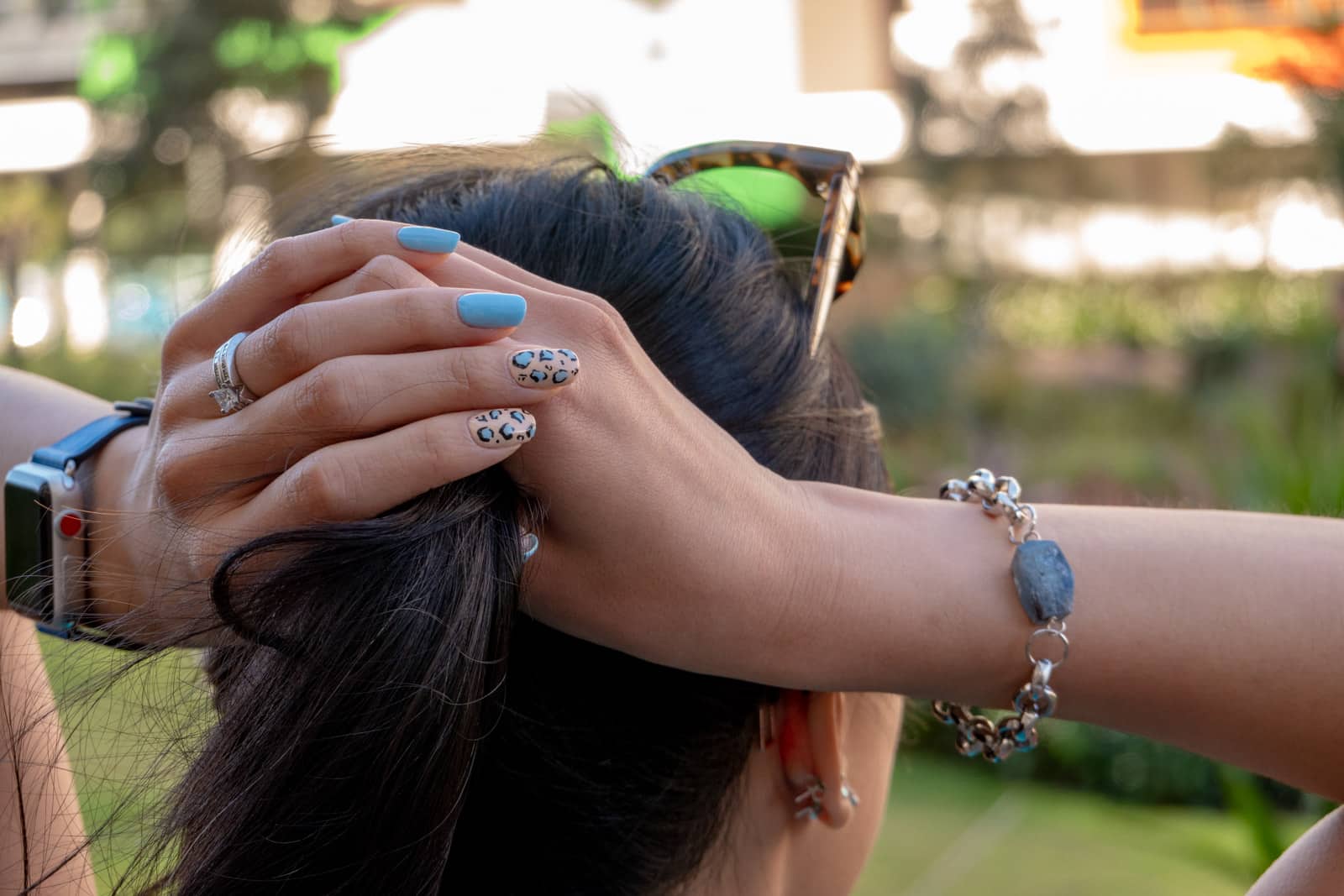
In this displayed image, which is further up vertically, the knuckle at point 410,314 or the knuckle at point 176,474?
Result: the knuckle at point 410,314

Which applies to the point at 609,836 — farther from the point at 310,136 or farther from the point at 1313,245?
the point at 1313,245

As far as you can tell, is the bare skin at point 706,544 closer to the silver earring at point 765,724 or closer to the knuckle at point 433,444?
the knuckle at point 433,444

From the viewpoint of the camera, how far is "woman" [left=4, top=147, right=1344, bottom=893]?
0.94 meters

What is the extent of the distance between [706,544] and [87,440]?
712mm

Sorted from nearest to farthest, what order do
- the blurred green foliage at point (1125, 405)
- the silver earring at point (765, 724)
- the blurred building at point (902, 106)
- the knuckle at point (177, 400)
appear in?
the knuckle at point (177, 400) → the silver earring at point (765, 724) → the blurred green foliage at point (1125, 405) → the blurred building at point (902, 106)

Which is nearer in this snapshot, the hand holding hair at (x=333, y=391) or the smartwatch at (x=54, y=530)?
the hand holding hair at (x=333, y=391)

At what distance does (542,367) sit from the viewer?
890 millimetres

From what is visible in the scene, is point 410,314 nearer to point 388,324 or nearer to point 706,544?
point 388,324

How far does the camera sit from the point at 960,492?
1.23m

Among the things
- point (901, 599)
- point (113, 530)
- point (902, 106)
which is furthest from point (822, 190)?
point (902, 106)

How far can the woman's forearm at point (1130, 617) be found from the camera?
3.60 feet

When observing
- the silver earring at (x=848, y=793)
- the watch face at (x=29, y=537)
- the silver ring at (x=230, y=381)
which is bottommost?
the silver earring at (x=848, y=793)

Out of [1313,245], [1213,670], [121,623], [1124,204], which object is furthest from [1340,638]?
[1124,204]

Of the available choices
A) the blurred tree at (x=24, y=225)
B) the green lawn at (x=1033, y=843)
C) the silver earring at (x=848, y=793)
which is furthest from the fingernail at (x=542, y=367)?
the blurred tree at (x=24, y=225)
